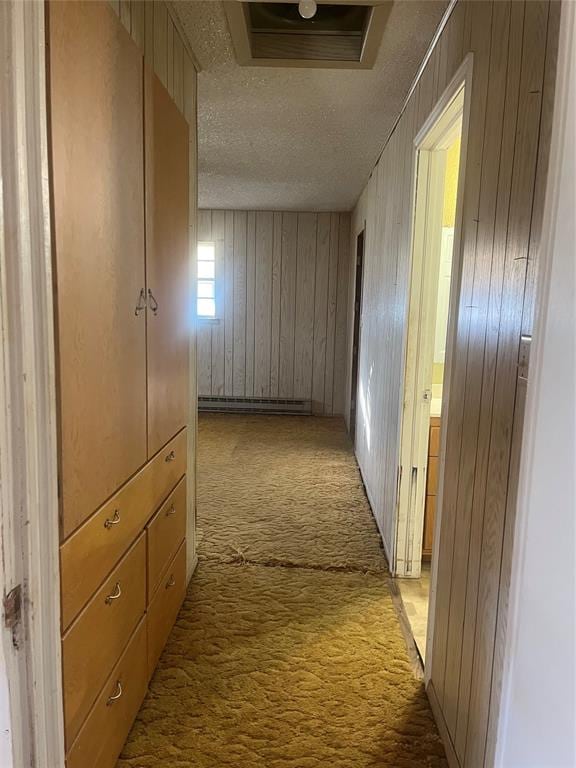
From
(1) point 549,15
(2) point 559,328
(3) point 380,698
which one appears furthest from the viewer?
(3) point 380,698

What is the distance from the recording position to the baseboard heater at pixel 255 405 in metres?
6.45

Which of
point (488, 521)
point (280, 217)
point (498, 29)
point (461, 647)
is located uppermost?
point (280, 217)

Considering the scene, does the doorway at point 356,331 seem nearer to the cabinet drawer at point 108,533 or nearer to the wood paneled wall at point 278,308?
the wood paneled wall at point 278,308

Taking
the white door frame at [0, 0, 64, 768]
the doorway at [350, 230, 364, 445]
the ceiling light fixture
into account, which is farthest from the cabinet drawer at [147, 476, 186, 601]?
the doorway at [350, 230, 364, 445]

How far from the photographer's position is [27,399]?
948 mm

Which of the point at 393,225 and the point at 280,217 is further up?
the point at 280,217

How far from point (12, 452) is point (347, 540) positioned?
2.43 metres

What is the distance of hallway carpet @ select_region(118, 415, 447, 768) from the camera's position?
1.62m

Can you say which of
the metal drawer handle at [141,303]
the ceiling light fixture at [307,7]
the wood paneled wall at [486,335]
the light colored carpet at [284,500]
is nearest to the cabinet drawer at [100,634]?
the metal drawer handle at [141,303]

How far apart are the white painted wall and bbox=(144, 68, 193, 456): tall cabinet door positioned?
3.86ft

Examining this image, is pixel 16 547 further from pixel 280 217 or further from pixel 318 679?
pixel 280 217

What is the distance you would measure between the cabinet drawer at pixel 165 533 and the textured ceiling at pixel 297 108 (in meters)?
1.85

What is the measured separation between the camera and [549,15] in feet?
3.52

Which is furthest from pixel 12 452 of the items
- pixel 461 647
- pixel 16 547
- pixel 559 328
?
pixel 461 647
